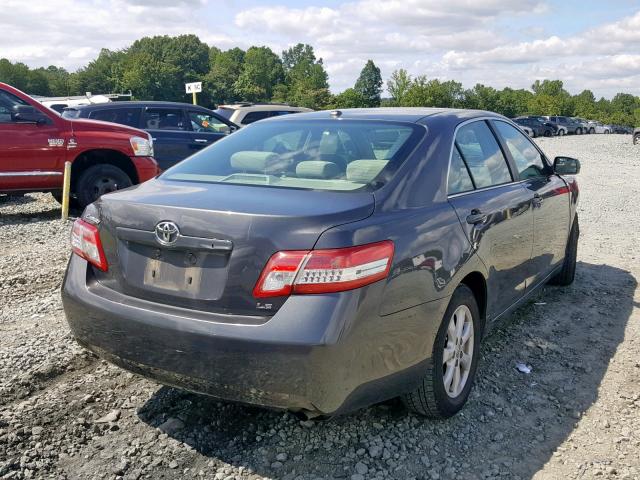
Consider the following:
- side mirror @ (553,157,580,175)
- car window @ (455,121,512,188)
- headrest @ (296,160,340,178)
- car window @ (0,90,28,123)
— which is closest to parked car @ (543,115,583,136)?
car window @ (0,90,28,123)

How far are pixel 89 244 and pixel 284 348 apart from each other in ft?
4.00

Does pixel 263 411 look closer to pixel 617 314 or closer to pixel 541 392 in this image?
pixel 541 392

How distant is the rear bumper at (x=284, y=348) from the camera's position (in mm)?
2484

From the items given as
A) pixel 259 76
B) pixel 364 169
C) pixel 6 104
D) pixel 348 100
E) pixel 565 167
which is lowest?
pixel 565 167

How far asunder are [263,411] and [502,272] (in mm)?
1626

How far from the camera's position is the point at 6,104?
8.27 metres

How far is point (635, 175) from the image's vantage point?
16.9 m

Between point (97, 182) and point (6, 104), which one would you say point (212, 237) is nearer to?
point (97, 182)

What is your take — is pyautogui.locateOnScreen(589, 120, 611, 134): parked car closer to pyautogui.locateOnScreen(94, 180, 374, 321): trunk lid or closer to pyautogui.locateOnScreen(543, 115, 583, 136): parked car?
pyautogui.locateOnScreen(543, 115, 583, 136): parked car

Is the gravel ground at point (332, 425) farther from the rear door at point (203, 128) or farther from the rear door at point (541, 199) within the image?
the rear door at point (203, 128)

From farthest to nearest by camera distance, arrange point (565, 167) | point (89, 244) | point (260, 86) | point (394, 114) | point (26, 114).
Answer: point (260, 86) < point (26, 114) < point (565, 167) < point (394, 114) < point (89, 244)

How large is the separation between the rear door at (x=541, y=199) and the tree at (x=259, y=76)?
341 feet

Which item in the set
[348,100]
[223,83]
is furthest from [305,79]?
[348,100]

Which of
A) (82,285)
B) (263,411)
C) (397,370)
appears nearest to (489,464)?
(397,370)
